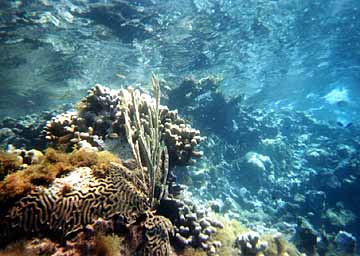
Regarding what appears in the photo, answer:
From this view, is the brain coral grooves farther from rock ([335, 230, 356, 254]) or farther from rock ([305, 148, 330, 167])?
rock ([305, 148, 330, 167])

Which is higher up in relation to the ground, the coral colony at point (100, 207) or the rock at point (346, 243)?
the rock at point (346, 243)

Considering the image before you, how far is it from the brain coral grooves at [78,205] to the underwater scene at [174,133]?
0.02 m

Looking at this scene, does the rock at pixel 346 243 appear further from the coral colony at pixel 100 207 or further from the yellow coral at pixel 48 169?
the yellow coral at pixel 48 169

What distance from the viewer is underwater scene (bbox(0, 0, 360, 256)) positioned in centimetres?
375

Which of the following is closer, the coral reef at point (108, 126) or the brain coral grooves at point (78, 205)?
the brain coral grooves at point (78, 205)

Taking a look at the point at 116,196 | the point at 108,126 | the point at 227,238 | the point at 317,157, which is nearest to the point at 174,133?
the point at 108,126

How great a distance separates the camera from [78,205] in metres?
3.61

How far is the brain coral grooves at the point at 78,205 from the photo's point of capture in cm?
331

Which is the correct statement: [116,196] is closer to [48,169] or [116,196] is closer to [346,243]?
[48,169]

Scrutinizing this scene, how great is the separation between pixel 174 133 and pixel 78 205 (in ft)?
9.11

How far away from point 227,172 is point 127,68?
1249 cm

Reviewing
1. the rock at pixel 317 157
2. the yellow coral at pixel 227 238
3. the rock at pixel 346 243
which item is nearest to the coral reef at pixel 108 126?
the yellow coral at pixel 227 238

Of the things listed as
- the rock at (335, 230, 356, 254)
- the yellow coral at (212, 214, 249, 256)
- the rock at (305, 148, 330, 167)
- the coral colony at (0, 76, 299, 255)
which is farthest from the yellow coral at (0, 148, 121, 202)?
the rock at (305, 148, 330, 167)

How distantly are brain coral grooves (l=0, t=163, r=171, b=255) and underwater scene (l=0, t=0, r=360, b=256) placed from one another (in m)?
0.02
